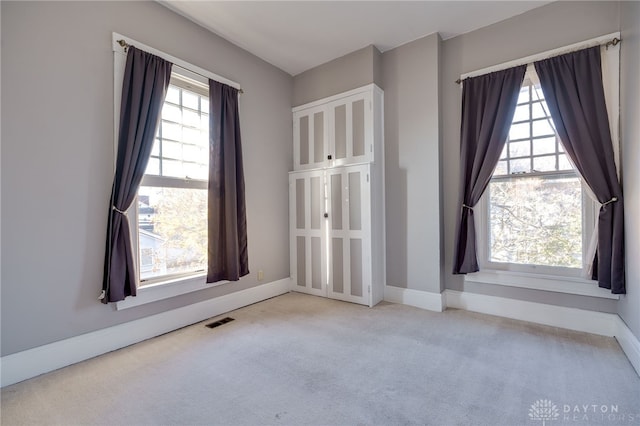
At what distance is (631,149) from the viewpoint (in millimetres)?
2113

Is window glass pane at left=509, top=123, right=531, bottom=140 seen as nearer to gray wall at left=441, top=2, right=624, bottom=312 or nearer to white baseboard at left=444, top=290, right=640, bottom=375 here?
gray wall at left=441, top=2, right=624, bottom=312

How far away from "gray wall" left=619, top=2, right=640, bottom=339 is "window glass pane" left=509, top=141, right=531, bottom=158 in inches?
25.5

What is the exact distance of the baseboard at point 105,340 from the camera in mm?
1895

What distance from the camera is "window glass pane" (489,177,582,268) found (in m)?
2.62

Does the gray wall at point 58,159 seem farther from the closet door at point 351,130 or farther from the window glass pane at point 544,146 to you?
the window glass pane at point 544,146

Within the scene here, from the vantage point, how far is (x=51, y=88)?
2041 millimetres

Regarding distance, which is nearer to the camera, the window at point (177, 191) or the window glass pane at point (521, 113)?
the window at point (177, 191)

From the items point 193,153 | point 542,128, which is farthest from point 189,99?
point 542,128

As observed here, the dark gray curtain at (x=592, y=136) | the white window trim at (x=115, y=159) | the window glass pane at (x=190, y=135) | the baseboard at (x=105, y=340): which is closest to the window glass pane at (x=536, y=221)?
the dark gray curtain at (x=592, y=136)

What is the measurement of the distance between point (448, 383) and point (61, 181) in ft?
9.91

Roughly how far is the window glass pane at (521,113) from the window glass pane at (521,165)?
16.1 inches

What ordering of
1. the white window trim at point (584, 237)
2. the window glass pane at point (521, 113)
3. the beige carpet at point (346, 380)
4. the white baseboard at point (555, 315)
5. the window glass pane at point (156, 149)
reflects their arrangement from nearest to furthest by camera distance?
the beige carpet at point (346, 380) < the white baseboard at point (555, 315) < the white window trim at point (584, 237) < the window glass pane at point (156, 149) < the window glass pane at point (521, 113)

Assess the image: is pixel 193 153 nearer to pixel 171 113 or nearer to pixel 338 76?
pixel 171 113

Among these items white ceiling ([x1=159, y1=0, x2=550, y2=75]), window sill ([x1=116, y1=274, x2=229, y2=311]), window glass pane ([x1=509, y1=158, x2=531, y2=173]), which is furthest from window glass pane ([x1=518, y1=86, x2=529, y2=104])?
window sill ([x1=116, y1=274, x2=229, y2=311])
